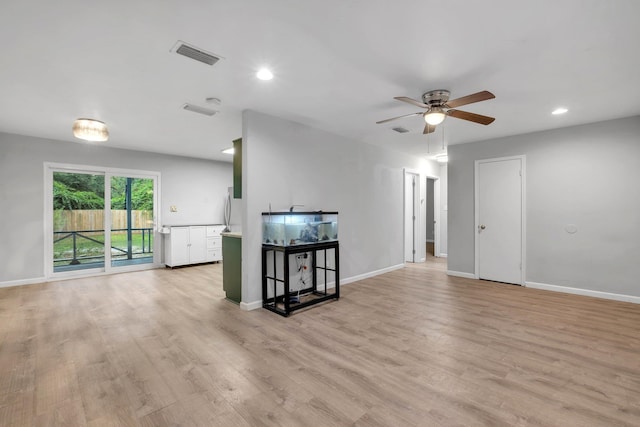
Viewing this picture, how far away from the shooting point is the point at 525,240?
4.82m

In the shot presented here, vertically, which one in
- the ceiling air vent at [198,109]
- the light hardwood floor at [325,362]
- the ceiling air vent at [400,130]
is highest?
the ceiling air vent at [198,109]

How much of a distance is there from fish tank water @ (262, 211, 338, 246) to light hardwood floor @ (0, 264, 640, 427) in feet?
2.98

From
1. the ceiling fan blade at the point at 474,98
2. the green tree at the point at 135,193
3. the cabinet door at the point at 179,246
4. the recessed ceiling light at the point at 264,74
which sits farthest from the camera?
the cabinet door at the point at 179,246

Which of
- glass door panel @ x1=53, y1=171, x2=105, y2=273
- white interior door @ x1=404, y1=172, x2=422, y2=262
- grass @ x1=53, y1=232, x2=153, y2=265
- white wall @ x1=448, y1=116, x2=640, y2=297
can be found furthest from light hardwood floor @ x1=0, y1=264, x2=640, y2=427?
white interior door @ x1=404, y1=172, x2=422, y2=262

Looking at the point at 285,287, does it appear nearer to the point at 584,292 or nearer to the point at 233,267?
the point at 233,267

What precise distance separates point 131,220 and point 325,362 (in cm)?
581

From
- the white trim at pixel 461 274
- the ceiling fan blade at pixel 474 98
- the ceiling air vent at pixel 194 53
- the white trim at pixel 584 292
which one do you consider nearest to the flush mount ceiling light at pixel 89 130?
the ceiling air vent at pixel 194 53

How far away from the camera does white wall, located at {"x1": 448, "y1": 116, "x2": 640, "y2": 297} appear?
402 centimetres

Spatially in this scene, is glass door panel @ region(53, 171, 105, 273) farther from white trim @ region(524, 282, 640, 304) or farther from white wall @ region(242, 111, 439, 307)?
white trim @ region(524, 282, 640, 304)

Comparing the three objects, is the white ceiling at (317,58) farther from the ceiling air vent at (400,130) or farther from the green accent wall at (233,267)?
the green accent wall at (233,267)

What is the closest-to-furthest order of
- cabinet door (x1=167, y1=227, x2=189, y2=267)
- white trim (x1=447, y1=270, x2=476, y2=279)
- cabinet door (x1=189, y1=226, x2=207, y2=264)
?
1. white trim (x1=447, y1=270, x2=476, y2=279)
2. cabinet door (x1=167, y1=227, x2=189, y2=267)
3. cabinet door (x1=189, y1=226, x2=207, y2=264)

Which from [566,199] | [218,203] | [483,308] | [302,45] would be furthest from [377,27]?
[218,203]

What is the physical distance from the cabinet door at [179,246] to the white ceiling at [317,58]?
282 centimetres

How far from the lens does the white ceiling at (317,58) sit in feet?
6.24
